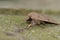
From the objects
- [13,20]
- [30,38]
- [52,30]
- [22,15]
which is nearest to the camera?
[30,38]

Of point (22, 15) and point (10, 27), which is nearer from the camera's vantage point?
point (10, 27)

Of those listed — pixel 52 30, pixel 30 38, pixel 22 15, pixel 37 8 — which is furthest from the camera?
pixel 37 8

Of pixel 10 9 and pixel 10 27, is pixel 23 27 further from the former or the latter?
pixel 10 9

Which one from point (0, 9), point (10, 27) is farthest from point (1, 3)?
point (10, 27)

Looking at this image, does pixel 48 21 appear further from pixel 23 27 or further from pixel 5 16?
pixel 5 16

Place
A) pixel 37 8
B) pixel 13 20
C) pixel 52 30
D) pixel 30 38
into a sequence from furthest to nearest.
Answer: pixel 37 8
pixel 13 20
pixel 52 30
pixel 30 38

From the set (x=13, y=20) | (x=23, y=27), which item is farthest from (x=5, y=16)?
(x=23, y=27)
